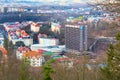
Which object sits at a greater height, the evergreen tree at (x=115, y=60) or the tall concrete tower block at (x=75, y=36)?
the evergreen tree at (x=115, y=60)

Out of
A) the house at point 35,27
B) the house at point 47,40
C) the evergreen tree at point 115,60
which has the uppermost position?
the evergreen tree at point 115,60

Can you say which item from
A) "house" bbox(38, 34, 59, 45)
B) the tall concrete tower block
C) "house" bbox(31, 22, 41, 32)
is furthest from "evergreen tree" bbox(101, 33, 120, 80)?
"house" bbox(31, 22, 41, 32)

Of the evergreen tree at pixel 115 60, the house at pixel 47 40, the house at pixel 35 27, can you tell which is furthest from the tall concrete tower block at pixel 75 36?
the evergreen tree at pixel 115 60

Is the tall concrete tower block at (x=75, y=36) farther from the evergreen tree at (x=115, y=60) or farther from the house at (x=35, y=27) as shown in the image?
the evergreen tree at (x=115, y=60)

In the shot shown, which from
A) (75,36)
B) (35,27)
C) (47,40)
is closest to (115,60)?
(75,36)

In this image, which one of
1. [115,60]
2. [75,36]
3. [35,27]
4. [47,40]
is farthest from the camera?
[35,27]

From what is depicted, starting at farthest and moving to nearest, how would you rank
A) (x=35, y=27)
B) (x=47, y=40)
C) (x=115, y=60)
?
(x=35, y=27) < (x=47, y=40) < (x=115, y=60)

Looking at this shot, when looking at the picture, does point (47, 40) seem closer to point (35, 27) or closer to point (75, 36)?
point (75, 36)

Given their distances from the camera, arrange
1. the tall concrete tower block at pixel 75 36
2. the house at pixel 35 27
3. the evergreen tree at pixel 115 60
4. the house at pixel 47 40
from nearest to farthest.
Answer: the evergreen tree at pixel 115 60
the tall concrete tower block at pixel 75 36
the house at pixel 47 40
the house at pixel 35 27

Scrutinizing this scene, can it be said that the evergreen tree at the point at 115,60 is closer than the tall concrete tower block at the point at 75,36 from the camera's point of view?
Yes
